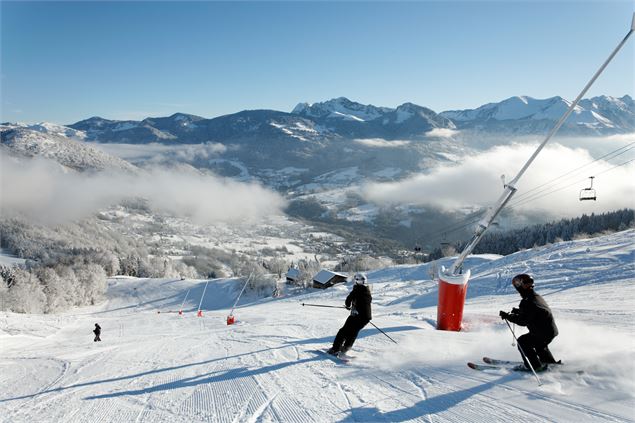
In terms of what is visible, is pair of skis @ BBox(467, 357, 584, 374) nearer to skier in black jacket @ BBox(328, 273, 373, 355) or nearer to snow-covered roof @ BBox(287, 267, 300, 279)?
skier in black jacket @ BBox(328, 273, 373, 355)

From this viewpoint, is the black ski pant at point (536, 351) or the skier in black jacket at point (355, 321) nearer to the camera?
the black ski pant at point (536, 351)

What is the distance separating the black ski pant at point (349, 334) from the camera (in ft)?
26.3

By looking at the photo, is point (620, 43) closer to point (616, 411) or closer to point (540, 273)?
point (616, 411)

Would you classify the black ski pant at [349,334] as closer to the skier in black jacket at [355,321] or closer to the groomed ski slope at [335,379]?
the skier in black jacket at [355,321]

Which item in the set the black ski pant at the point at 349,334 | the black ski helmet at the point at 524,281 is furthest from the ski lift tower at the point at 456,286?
the black ski helmet at the point at 524,281

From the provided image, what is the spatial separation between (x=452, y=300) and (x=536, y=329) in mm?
4035

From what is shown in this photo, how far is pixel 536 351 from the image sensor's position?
6.48m

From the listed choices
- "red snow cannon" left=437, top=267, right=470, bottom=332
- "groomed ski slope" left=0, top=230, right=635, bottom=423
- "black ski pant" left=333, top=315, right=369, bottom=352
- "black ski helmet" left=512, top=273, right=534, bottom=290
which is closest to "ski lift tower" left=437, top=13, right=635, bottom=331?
"red snow cannon" left=437, top=267, right=470, bottom=332

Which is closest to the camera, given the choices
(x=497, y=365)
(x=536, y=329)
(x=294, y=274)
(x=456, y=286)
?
(x=536, y=329)

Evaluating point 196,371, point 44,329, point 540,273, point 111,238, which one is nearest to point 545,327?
point 196,371

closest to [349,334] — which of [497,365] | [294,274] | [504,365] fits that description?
[497,365]

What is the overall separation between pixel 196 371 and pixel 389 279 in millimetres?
43898

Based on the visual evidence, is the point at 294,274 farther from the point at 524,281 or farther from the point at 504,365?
the point at 524,281

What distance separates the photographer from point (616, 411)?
495 cm
